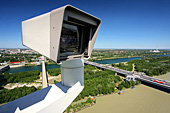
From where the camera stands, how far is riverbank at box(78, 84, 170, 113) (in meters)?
A: 4.74

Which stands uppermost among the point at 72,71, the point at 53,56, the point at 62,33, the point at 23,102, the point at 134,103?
the point at 62,33

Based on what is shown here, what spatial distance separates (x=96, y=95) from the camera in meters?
6.10

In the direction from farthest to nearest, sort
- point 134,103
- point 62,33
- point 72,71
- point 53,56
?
1. point 134,103
2. point 72,71
3. point 62,33
4. point 53,56

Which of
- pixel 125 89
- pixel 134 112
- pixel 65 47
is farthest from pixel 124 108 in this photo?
pixel 65 47

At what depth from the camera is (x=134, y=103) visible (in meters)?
5.34

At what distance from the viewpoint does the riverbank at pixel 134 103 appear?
187 inches

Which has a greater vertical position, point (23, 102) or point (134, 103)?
point (23, 102)

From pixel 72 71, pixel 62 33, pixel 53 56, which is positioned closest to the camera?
pixel 53 56

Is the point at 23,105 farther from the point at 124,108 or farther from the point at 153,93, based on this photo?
the point at 153,93

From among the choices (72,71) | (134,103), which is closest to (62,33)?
(72,71)

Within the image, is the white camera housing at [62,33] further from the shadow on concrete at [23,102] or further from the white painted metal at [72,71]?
Answer: the shadow on concrete at [23,102]

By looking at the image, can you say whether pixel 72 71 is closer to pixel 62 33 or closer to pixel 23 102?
pixel 62 33

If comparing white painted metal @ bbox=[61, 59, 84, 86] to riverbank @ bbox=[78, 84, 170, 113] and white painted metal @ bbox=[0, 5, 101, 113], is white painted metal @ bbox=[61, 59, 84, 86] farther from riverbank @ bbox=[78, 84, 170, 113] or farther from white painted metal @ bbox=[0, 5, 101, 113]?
riverbank @ bbox=[78, 84, 170, 113]

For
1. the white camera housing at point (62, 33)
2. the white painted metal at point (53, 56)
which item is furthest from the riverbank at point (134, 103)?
the white camera housing at point (62, 33)
